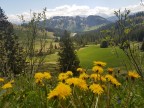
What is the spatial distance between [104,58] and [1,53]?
3907 inches

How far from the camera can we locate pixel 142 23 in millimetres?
5840

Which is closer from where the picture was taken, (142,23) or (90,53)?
(142,23)

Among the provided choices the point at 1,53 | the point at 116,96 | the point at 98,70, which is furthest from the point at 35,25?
the point at 98,70

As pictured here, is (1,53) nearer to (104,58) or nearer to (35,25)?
(35,25)

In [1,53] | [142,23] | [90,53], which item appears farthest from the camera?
[90,53]

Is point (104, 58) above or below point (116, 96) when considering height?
below

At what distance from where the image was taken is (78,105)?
223cm

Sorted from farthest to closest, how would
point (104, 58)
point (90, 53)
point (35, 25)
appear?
point (90, 53) → point (104, 58) → point (35, 25)

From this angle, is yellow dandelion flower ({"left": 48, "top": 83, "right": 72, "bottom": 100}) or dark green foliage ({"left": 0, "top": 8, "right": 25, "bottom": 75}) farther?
dark green foliage ({"left": 0, "top": 8, "right": 25, "bottom": 75})

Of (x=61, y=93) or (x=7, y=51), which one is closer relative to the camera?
(x=61, y=93)

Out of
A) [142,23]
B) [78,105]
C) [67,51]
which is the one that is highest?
[142,23]

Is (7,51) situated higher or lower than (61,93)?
lower

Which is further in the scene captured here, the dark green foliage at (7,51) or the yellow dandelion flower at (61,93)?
the dark green foliage at (7,51)

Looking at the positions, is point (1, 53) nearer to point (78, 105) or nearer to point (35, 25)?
point (35, 25)
